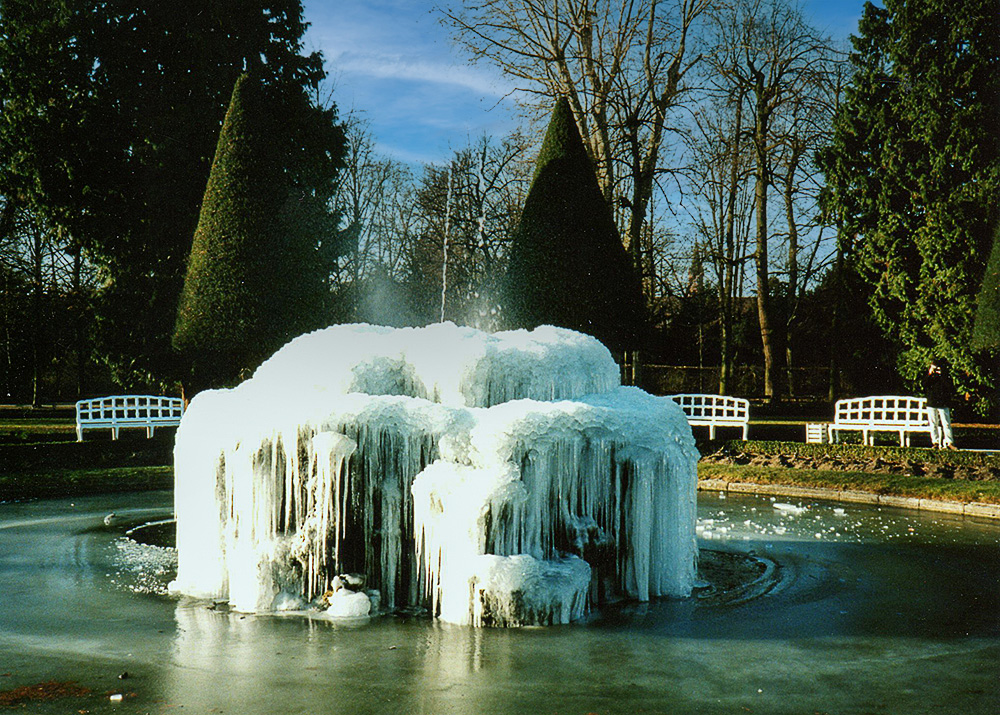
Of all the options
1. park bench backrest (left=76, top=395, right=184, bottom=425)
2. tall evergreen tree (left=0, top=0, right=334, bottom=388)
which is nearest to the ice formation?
park bench backrest (left=76, top=395, right=184, bottom=425)

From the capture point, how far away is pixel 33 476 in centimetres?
1417

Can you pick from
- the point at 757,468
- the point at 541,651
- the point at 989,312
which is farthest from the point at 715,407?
the point at 541,651

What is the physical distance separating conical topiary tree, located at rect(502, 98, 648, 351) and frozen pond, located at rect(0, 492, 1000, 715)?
9493 millimetres

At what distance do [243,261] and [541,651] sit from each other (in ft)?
49.4

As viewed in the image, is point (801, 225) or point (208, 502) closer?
point (208, 502)

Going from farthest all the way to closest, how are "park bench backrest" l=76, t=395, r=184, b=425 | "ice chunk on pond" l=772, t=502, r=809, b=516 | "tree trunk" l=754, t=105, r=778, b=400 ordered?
1. "tree trunk" l=754, t=105, r=778, b=400
2. "park bench backrest" l=76, t=395, r=184, b=425
3. "ice chunk on pond" l=772, t=502, r=809, b=516

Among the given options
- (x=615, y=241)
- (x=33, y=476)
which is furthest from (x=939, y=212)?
(x=33, y=476)

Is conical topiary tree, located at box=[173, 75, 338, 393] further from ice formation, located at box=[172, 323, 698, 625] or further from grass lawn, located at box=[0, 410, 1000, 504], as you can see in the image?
ice formation, located at box=[172, 323, 698, 625]

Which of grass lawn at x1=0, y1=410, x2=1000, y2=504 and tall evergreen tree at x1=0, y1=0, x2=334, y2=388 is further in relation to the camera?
tall evergreen tree at x1=0, y1=0, x2=334, y2=388

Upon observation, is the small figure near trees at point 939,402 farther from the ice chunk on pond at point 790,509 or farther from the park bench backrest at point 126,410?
the park bench backrest at point 126,410

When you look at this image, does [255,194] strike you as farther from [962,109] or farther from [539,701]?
[539,701]

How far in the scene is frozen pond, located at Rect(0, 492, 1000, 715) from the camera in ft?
14.8

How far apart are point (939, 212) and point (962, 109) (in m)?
2.18

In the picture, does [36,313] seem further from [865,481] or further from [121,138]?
[865,481]
